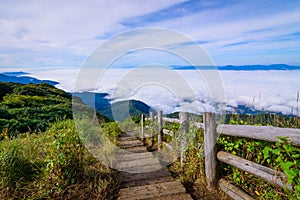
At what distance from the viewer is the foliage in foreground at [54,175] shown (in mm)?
3133

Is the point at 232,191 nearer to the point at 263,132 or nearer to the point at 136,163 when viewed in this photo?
the point at 263,132

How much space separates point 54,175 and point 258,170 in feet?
9.38

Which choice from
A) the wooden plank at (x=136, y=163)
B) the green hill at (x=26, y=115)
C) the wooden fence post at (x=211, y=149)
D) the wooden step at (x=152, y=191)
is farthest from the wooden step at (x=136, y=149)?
the wooden fence post at (x=211, y=149)

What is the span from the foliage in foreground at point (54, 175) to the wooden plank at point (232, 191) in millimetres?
1762

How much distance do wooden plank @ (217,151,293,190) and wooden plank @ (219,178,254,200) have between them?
15.0 inches

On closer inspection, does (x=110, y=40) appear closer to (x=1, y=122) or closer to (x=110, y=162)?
(x=110, y=162)

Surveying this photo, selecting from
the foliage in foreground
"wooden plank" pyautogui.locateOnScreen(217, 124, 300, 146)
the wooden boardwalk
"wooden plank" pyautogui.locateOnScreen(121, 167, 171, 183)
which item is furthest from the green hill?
"wooden plank" pyautogui.locateOnScreen(217, 124, 300, 146)

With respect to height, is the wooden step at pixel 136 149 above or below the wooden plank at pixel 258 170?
below

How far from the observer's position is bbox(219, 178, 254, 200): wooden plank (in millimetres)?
3040

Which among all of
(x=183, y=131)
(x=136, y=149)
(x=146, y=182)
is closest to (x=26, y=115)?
(x=136, y=149)

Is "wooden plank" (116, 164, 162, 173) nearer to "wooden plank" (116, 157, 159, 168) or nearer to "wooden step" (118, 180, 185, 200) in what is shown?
"wooden plank" (116, 157, 159, 168)

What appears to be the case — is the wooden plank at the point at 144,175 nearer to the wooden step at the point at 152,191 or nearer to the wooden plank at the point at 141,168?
the wooden plank at the point at 141,168

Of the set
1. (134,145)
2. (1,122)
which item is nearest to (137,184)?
(134,145)

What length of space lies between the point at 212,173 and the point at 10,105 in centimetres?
1717
